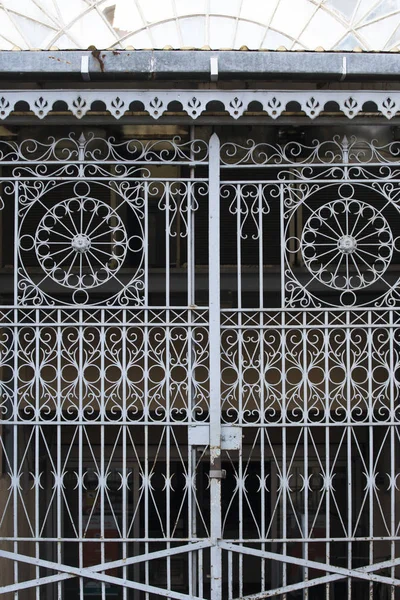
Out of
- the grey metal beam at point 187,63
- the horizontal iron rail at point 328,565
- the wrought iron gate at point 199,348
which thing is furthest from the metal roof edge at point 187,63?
the horizontal iron rail at point 328,565

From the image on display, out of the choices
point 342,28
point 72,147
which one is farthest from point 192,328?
point 342,28

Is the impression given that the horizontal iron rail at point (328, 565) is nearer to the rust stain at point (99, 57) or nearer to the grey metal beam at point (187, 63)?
the grey metal beam at point (187, 63)

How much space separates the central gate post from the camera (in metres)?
4.59

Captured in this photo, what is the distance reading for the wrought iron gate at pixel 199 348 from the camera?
4609mm

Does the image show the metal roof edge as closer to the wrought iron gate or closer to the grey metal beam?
the grey metal beam

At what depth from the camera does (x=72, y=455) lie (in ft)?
29.8

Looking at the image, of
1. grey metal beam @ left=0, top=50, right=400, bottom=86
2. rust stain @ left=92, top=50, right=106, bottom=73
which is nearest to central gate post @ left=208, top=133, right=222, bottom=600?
grey metal beam @ left=0, top=50, right=400, bottom=86

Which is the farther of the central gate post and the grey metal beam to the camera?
the central gate post

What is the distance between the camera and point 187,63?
14.2ft

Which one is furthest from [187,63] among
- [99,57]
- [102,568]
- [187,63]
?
[102,568]

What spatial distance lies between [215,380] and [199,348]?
2.06 meters

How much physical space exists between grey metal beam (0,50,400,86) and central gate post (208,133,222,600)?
56cm

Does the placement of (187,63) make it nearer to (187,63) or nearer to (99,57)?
(187,63)

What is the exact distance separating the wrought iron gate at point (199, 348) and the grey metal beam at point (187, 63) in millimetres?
517
